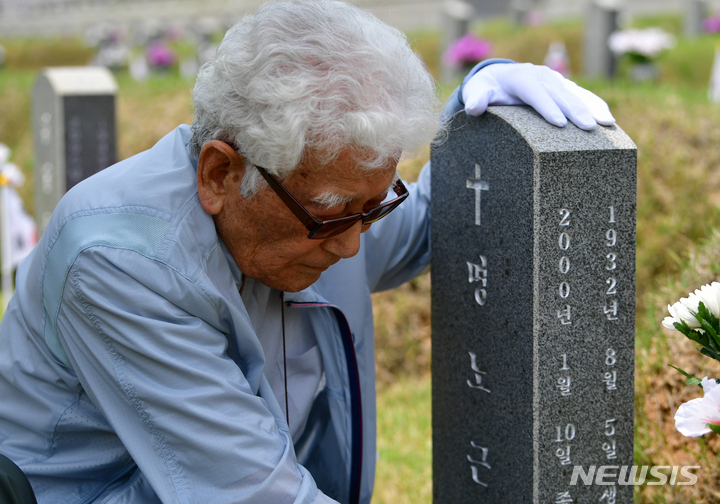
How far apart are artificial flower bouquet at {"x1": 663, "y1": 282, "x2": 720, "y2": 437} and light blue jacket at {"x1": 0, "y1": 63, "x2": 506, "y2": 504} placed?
2.46ft

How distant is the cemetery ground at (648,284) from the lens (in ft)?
8.07

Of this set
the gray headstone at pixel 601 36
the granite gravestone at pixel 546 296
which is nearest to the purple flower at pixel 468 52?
the gray headstone at pixel 601 36

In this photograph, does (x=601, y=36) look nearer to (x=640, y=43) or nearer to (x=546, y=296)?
(x=640, y=43)

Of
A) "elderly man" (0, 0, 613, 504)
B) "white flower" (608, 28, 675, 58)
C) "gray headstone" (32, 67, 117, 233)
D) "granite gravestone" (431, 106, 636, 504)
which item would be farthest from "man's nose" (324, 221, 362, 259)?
"white flower" (608, 28, 675, 58)

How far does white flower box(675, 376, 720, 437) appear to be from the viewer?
4.48 feet

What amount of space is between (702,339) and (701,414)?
22 cm

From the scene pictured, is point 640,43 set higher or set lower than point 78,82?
higher

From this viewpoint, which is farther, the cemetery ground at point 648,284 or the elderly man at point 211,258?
the cemetery ground at point 648,284

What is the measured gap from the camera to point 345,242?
1688 mm

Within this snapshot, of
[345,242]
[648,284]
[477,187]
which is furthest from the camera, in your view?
[648,284]

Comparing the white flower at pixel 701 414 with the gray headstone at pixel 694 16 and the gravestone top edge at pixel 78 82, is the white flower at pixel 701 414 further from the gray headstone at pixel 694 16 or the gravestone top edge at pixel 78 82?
the gray headstone at pixel 694 16

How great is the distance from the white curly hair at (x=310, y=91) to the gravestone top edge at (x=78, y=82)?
144 inches

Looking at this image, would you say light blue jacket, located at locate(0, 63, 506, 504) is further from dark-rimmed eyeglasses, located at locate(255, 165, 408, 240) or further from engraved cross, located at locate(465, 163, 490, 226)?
engraved cross, located at locate(465, 163, 490, 226)

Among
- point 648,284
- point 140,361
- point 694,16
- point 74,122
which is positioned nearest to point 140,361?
point 140,361
